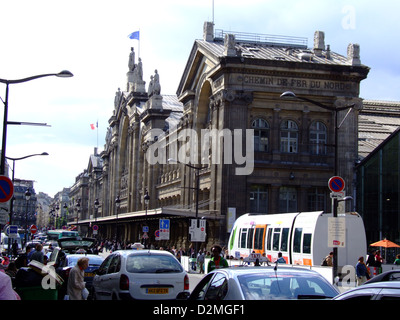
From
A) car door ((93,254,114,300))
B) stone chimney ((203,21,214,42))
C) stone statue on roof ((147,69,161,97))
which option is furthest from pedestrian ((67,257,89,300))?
stone statue on roof ((147,69,161,97))

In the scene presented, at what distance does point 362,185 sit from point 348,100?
7145mm

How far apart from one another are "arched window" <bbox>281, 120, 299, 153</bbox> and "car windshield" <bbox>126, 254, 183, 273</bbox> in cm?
4035

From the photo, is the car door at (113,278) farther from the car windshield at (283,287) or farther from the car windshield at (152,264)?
the car windshield at (283,287)

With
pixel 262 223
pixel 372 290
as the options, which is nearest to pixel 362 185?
pixel 262 223

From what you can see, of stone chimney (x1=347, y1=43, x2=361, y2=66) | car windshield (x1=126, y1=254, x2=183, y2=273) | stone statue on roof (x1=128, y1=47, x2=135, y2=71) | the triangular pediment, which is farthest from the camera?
stone statue on roof (x1=128, y1=47, x2=135, y2=71)

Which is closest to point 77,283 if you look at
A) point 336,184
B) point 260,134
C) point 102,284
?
point 102,284

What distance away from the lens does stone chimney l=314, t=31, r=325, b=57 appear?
60.3m

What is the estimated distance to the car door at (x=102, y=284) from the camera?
1588 centimetres

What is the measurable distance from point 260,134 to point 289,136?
104 inches

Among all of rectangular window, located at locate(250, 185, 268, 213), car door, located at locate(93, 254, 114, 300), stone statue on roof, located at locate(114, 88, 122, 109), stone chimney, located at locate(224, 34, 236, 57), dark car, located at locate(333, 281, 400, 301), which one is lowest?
car door, located at locate(93, 254, 114, 300)

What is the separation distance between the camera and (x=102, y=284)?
16172mm

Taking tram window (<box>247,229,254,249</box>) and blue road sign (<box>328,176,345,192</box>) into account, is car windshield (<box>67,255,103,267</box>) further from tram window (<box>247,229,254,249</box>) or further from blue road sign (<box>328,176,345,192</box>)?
tram window (<box>247,229,254,249</box>)

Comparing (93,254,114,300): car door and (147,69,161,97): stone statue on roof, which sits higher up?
(147,69,161,97): stone statue on roof

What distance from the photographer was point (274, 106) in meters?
54.8
